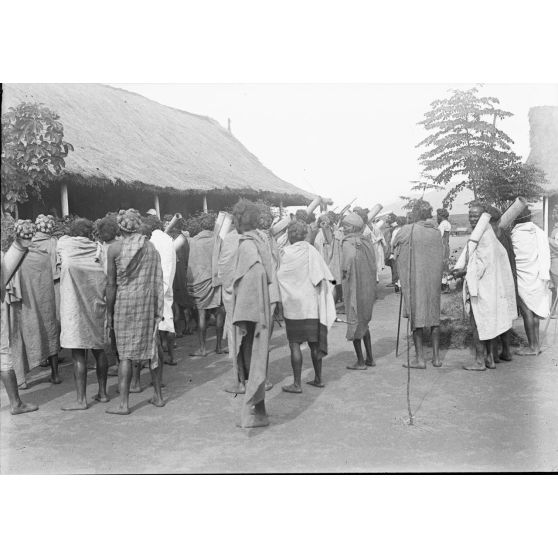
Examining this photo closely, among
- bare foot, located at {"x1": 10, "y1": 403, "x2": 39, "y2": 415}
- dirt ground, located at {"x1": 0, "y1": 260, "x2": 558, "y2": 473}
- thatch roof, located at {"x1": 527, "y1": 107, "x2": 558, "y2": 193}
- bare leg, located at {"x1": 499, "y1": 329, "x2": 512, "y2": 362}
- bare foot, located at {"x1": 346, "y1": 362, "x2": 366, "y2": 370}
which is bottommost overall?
dirt ground, located at {"x1": 0, "y1": 260, "x2": 558, "y2": 473}

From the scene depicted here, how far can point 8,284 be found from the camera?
5.50m

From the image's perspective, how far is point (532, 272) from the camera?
681 centimetres

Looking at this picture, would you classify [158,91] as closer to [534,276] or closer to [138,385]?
[138,385]

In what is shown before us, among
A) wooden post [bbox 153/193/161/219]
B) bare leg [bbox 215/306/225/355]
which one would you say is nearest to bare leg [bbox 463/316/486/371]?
bare leg [bbox 215/306/225/355]

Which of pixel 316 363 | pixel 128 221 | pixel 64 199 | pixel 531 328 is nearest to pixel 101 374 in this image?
pixel 128 221

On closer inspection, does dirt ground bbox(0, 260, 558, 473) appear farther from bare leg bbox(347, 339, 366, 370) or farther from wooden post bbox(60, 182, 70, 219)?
wooden post bbox(60, 182, 70, 219)

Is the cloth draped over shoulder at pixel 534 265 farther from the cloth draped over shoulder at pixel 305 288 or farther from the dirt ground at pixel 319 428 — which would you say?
the cloth draped over shoulder at pixel 305 288

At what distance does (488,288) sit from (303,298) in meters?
2.15

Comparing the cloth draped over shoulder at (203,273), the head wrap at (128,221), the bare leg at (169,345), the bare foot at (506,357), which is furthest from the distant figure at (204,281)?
the bare foot at (506,357)

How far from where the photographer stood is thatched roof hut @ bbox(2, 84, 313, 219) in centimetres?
670

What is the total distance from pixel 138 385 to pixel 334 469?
103 inches

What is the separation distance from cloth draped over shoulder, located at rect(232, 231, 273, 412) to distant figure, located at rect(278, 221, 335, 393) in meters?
1.07

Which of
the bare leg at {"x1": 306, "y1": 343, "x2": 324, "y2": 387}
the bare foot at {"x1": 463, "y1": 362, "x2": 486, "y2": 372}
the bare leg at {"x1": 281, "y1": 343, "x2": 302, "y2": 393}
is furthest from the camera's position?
the bare foot at {"x1": 463, "y1": 362, "x2": 486, "y2": 372}

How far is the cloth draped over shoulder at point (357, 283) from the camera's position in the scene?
259 inches
